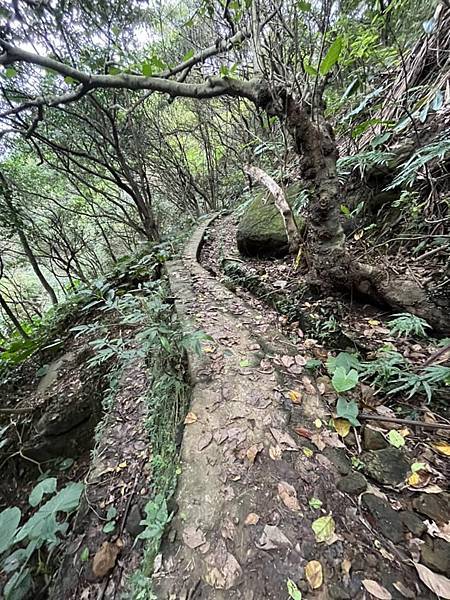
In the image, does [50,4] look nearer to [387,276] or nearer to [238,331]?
[238,331]

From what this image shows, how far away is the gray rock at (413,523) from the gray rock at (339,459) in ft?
0.95

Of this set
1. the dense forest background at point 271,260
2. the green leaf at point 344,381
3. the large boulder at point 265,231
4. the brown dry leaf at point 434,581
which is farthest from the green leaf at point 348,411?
the large boulder at point 265,231

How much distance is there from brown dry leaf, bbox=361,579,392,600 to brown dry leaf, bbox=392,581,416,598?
44 mm

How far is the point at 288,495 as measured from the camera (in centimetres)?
146

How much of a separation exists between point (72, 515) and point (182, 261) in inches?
154

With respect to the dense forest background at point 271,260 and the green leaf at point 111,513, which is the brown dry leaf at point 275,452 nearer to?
the dense forest background at point 271,260

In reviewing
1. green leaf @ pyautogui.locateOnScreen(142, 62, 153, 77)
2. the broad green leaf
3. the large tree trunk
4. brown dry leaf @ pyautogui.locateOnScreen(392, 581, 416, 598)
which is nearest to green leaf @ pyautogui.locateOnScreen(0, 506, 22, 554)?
brown dry leaf @ pyautogui.locateOnScreen(392, 581, 416, 598)

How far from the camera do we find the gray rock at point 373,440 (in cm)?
169

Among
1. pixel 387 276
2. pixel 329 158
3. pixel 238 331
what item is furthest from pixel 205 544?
pixel 329 158

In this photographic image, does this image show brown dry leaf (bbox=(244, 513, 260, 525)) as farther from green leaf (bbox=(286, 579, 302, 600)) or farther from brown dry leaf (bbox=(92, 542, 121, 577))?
brown dry leaf (bbox=(92, 542, 121, 577))

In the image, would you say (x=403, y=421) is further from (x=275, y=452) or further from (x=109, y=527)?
(x=109, y=527)

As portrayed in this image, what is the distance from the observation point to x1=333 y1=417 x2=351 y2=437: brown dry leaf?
1804 millimetres

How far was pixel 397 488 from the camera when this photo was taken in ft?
4.92

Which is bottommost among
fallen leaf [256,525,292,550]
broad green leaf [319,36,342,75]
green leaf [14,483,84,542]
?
fallen leaf [256,525,292,550]
